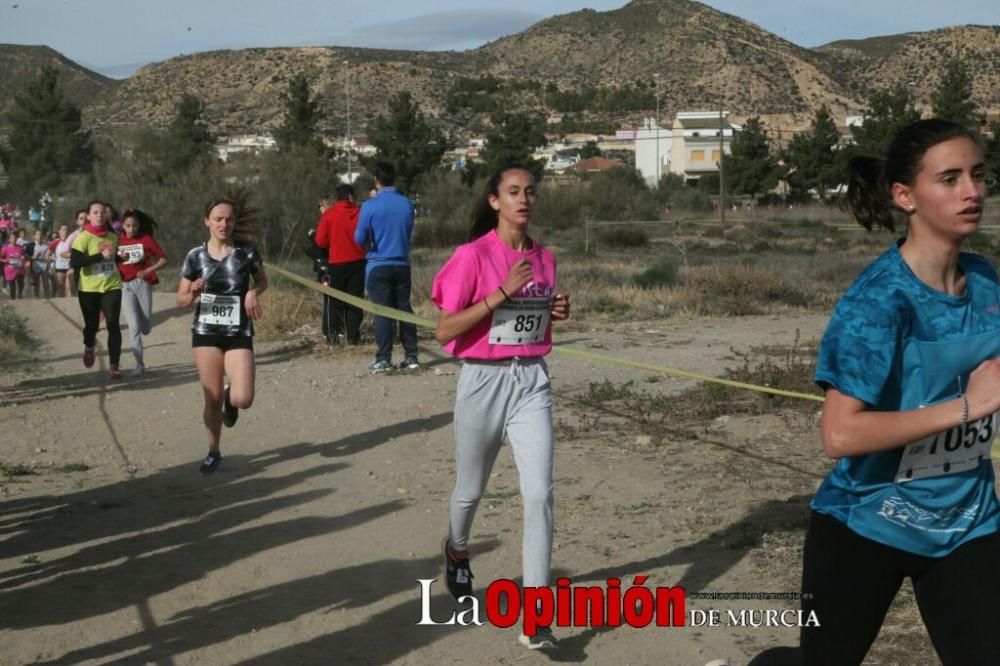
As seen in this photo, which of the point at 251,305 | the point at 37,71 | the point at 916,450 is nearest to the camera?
the point at 916,450

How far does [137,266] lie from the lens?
1417 cm

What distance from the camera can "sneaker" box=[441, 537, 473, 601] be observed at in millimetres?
6238

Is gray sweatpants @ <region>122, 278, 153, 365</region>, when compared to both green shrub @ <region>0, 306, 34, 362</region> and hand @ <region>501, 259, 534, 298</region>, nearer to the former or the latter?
green shrub @ <region>0, 306, 34, 362</region>

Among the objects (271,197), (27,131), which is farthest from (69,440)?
(27,131)

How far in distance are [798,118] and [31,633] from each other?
119 metres

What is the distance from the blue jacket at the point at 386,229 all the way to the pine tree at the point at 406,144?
5931cm

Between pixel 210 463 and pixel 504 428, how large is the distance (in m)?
4.31

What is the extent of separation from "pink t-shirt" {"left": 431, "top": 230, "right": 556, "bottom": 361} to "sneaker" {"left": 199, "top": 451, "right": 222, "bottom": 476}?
4.11 m

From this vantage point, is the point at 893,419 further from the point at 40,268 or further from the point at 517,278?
the point at 40,268

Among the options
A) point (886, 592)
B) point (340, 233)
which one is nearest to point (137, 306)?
point (340, 233)

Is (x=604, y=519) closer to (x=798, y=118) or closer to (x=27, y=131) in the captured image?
(x=27, y=131)

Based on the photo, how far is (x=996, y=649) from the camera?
3363 mm

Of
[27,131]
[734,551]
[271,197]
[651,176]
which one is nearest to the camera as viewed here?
[734,551]

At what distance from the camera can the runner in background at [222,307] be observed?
9.29m
